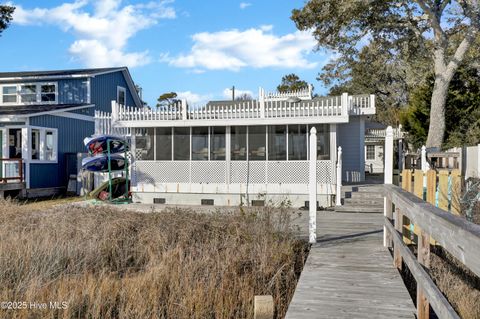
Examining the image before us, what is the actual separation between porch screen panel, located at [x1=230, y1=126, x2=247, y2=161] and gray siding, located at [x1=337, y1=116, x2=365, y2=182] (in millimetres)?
4041

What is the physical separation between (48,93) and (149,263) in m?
19.6

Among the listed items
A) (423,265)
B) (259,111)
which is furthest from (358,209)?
(423,265)

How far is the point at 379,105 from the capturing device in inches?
1534

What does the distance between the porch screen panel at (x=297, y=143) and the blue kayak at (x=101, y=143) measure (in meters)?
6.25

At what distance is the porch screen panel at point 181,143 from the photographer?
50.1 ft

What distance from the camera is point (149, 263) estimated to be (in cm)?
663

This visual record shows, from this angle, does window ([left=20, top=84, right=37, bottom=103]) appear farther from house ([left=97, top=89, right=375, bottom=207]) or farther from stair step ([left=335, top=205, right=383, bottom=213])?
stair step ([left=335, top=205, right=383, bottom=213])

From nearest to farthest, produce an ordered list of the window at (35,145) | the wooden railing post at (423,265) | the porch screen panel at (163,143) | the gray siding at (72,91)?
the wooden railing post at (423,265), the porch screen panel at (163,143), the window at (35,145), the gray siding at (72,91)

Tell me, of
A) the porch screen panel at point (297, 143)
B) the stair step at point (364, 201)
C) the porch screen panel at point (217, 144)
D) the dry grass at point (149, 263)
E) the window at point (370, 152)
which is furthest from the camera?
the window at point (370, 152)

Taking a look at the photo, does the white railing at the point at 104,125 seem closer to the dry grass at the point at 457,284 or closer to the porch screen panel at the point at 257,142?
the porch screen panel at the point at 257,142

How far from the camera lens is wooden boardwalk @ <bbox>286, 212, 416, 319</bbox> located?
4.35m

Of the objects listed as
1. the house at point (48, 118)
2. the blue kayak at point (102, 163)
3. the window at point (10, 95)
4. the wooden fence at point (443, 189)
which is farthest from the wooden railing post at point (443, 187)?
the window at point (10, 95)

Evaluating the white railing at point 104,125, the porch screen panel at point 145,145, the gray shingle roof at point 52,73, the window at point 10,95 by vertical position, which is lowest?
the porch screen panel at point 145,145

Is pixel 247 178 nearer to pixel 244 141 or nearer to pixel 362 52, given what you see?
pixel 244 141
